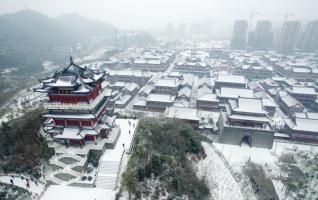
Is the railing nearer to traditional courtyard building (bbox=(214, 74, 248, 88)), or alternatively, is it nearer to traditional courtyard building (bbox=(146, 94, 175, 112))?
traditional courtyard building (bbox=(146, 94, 175, 112))

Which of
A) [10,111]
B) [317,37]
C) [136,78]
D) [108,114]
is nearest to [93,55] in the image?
[136,78]

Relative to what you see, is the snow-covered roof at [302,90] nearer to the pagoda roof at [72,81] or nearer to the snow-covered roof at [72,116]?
the pagoda roof at [72,81]

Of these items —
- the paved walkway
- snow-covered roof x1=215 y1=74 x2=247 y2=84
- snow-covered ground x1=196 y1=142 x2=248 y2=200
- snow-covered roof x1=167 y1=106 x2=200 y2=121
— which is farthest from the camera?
snow-covered roof x1=215 y1=74 x2=247 y2=84

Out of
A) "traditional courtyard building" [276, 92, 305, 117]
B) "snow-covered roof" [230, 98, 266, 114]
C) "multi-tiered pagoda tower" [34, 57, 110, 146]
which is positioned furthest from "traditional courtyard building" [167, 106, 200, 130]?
"traditional courtyard building" [276, 92, 305, 117]

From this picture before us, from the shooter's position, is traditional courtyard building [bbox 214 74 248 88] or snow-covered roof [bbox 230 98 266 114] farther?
traditional courtyard building [bbox 214 74 248 88]

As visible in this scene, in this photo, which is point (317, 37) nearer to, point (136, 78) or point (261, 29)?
point (261, 29)

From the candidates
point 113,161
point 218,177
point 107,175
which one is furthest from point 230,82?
point 107,175
